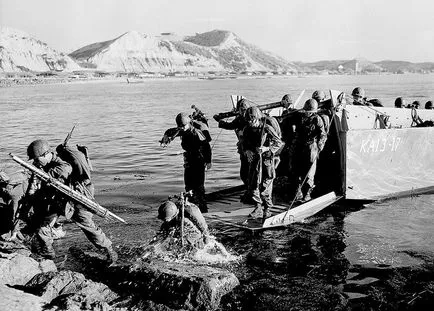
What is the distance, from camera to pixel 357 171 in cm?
951

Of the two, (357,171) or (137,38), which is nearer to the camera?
(357,171)

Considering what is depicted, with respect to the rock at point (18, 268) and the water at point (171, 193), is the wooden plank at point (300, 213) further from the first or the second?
the rock at point (18, 268)

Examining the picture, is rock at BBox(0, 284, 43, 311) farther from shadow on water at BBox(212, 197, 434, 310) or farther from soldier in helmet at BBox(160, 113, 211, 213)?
soldier in helmet at BBox(160, 113, 211, 213)

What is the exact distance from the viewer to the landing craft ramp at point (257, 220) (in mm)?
8219

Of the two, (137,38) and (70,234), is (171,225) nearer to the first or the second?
(70,234)

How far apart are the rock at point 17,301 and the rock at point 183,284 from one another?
1347 mm

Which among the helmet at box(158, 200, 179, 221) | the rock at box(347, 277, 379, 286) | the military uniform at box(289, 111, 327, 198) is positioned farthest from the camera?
the military uniform at box(289, 111, 327, 198)

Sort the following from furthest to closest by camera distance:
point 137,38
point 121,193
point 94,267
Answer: point 137,38 < point 121,193 < point 94,267

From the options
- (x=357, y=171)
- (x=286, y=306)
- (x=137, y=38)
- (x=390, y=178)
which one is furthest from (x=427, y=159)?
(x=137, y=38)

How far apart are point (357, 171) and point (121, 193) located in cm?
611

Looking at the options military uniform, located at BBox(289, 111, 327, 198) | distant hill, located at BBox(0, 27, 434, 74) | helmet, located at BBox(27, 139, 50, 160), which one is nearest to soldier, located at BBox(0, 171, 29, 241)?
helmet, located at BBox(27, 139, 50, 160)

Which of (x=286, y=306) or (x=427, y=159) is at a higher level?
(x=427, y=159)

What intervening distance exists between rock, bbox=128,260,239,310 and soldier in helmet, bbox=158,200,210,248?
0.81 meters

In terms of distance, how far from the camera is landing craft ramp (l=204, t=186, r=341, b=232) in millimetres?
8219
